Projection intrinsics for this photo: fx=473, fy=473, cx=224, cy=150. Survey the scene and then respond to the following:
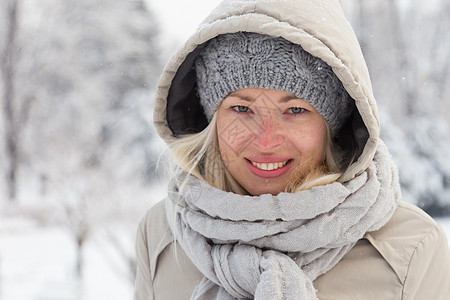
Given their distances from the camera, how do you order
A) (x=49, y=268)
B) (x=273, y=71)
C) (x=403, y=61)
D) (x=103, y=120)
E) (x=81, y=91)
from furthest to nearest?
(x=81, y=91) < (x=103, y=120) < (x=403, y=61) < (x=49, y=268) < (x=273, y=71)

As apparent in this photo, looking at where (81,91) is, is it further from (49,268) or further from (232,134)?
(232,134)

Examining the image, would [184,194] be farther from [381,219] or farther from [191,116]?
[381,219]

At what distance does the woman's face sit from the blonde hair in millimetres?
29

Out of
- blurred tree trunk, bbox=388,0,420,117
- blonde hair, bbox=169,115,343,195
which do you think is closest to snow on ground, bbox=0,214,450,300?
blurred tree trunk, bbox=388,0,420,117

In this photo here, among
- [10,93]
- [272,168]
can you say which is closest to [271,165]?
[272,168]

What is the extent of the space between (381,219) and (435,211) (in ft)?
12.5

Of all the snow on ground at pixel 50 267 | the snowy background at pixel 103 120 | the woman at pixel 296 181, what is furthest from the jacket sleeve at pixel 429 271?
the snowy background at pixel 103 120

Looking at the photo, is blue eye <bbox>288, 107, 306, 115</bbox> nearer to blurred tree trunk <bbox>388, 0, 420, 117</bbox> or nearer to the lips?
the lips

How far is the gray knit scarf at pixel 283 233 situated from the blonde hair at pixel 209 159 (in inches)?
3.5

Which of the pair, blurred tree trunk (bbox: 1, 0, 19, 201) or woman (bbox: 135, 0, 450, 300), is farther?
blurred tree trunk (bbox: 1, 0, 19, 201)

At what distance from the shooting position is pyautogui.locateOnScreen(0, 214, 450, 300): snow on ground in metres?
4.09

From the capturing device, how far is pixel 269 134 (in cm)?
96

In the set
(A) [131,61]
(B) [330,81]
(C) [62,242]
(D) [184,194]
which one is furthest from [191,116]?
(A) [131,61]

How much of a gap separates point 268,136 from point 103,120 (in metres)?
5.47
